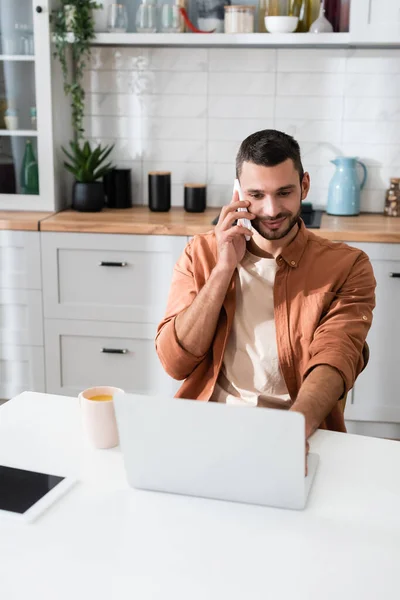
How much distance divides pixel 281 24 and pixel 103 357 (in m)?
1.57

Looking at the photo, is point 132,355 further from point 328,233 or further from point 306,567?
point 306,567

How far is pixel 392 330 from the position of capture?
309 cm

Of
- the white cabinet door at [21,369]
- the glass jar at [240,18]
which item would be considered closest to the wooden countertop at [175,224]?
the white cabinet door at [21,369]

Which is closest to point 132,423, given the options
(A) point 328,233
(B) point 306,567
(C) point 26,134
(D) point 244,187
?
(B) point 306,567

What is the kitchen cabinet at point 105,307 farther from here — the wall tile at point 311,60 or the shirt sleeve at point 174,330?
the shirt sleeve at point 174,330

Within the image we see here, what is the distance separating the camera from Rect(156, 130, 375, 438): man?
5.87 feet

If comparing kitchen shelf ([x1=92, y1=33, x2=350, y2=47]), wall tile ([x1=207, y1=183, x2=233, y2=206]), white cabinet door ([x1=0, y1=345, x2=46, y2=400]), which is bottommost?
white cabinet door ([x1=0, y1=345, x2=46, y2=400])

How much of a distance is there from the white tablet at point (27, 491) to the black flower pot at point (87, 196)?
223 centimetres

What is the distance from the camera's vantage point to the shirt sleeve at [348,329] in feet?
5.52

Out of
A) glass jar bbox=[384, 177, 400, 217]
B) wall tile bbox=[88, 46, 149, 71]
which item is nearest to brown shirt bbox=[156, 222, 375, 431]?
glass jar bbox=[384, 177, 400, 217]

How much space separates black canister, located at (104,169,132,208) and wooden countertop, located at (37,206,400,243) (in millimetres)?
146

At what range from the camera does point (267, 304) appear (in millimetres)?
1862

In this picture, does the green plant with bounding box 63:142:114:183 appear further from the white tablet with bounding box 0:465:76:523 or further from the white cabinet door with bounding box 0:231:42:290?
the white tablet with bounding box 0:465:76:523

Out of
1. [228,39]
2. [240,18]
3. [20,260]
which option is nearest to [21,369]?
[20,260]
